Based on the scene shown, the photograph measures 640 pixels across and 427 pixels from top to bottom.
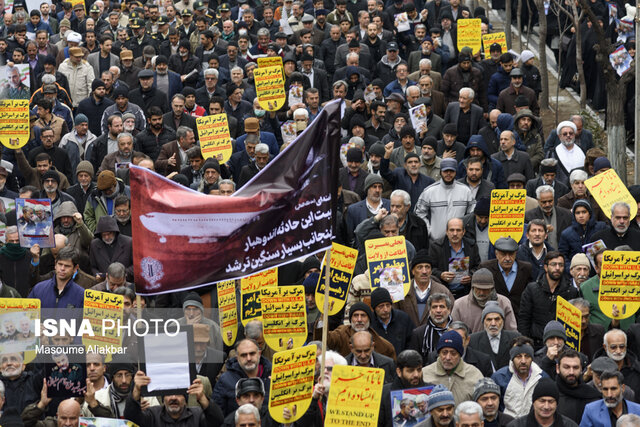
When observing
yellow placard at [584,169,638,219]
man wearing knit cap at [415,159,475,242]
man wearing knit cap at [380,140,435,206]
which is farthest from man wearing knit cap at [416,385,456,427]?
man wearing knit cap at [380,140,435,206]

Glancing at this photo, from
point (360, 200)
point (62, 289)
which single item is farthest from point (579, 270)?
point (62, 289)

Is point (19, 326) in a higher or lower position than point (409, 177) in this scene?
higher

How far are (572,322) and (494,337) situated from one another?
74 cm

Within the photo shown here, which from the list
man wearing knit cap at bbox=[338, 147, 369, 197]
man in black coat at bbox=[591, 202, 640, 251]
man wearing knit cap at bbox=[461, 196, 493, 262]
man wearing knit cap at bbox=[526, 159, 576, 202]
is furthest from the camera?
man wearing knit cap at bbox=[338, 147, 369, 197]

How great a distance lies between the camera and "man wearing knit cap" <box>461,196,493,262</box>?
49.1 feet

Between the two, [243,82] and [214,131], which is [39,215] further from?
[243,82]

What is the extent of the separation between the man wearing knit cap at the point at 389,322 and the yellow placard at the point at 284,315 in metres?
0.77

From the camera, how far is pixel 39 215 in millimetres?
14508

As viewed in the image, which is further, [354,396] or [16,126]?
[16,126]

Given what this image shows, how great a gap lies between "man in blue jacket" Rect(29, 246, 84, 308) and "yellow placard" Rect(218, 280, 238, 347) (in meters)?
1.53

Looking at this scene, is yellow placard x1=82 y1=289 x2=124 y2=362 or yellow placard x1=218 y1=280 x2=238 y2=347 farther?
yellow placard x1=218 y1=280 x2=238 y2=347

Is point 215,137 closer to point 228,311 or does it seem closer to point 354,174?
point 354,174

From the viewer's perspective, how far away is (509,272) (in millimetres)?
14125

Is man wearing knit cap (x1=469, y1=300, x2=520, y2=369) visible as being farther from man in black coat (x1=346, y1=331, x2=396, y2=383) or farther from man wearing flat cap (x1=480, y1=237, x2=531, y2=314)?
man wearing flat cap (x1=480, y1=237, x2=531, y2=314)
